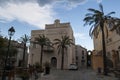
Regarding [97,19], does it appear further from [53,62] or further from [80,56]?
[80,56]

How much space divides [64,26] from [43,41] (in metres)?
9.09

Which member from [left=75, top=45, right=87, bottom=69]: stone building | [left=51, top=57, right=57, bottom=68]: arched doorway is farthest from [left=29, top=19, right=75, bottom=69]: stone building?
[left=75, top=45, right=87, bottom=69]: stone building

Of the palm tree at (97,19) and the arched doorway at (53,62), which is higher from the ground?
the palm tree at (97,19)

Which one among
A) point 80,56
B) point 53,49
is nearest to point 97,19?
point 53,49

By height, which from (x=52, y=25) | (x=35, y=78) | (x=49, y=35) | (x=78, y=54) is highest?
(x=52, y=25)

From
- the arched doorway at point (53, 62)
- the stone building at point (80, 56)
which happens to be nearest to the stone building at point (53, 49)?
the arched doorway at point (53, 62)

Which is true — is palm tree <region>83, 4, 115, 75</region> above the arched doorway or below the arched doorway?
above

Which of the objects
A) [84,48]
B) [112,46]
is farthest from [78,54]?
[112,46]

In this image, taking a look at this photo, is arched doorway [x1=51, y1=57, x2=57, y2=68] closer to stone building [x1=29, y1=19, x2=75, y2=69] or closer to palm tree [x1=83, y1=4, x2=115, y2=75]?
stone building [x1=29, y1=19, x2=75, y2=69]

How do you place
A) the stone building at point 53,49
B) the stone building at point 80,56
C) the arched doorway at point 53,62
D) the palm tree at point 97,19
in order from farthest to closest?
the stone building at point 80,56
the arched doorway at point 53,62
the stone building at point 53,49
the palm tree at point 97,19

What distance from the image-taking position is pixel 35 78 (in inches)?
686

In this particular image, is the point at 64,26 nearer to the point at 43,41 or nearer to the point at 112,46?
the point at 43,41

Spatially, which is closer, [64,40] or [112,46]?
[112,46]

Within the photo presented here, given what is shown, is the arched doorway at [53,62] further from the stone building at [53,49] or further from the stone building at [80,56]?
the stone building at [80,56]
